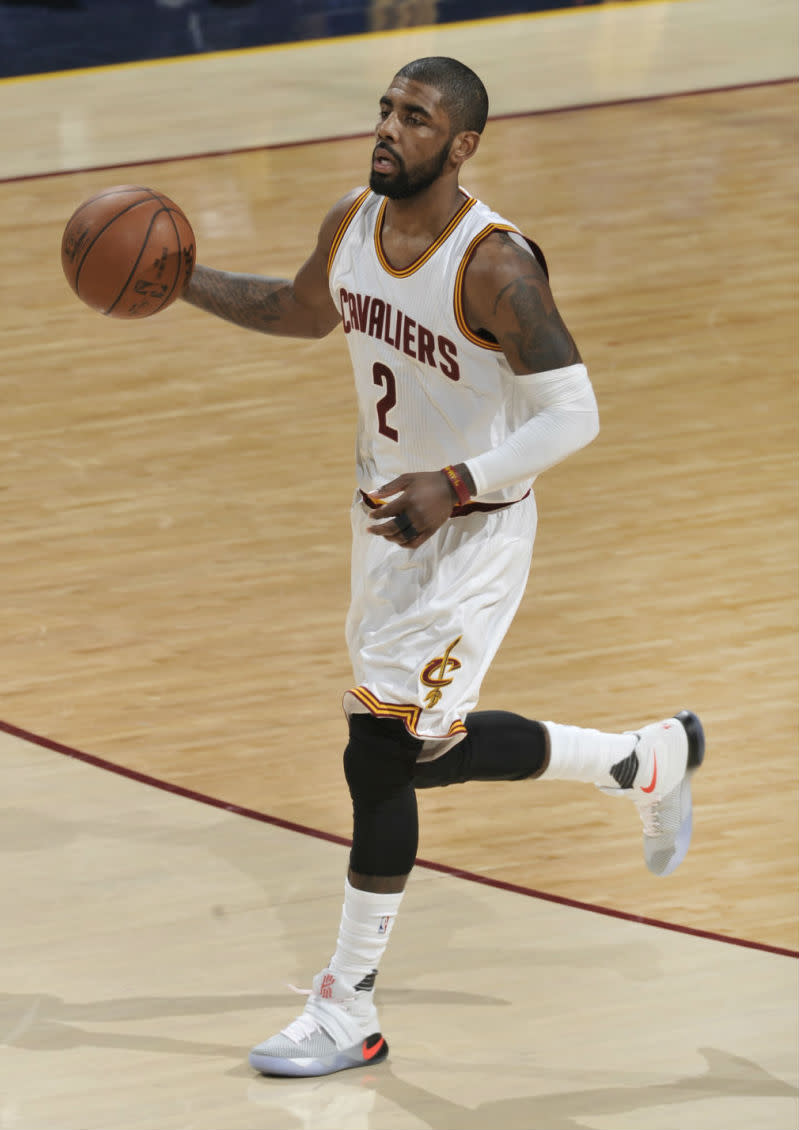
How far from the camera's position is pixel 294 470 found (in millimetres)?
5719

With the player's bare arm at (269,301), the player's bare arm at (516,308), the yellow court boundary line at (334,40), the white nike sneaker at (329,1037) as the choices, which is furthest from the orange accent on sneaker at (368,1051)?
the yellow court boundary line at (334,40)

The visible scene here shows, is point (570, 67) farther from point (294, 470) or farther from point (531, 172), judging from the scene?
point (294, 470)

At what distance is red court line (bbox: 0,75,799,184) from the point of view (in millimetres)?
8273

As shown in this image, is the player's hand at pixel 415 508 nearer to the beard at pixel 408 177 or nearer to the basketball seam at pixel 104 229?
the beard at pixel 408 177

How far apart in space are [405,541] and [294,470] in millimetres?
2801

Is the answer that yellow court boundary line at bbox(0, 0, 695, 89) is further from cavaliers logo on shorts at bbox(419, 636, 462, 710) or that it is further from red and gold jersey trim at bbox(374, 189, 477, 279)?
cavaliers logo on shorts at bbox(419, 636, 462, 710)

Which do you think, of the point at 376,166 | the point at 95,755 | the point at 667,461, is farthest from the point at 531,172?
the point at 376,166

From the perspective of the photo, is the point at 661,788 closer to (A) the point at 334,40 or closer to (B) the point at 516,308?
(B) the point at 516,308

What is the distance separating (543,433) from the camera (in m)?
3.01

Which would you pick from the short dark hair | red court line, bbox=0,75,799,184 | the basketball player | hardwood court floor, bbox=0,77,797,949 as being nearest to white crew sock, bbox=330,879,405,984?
the basketball player

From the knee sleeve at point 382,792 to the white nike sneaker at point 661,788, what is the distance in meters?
0.61

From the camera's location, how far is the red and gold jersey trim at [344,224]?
3287 millimetres

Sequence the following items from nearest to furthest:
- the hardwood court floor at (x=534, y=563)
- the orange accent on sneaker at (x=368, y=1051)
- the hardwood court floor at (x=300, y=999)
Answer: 1. the hardwood court floor at (x=300, y=999)
2. the orange accent on sneaker at (x=368, y=1051)
3. the hardwood court floor at (x=534, y=563)

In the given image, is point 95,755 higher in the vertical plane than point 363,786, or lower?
lower
